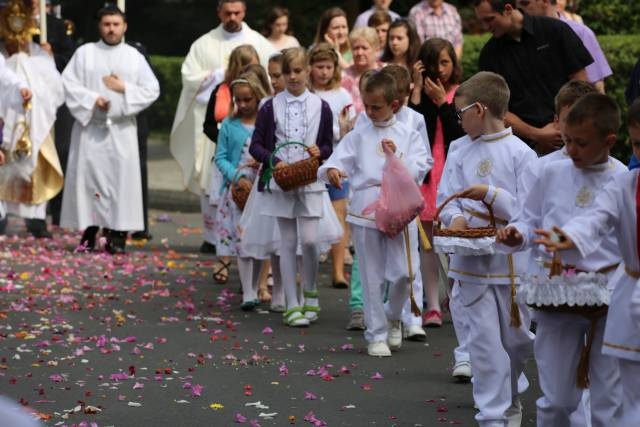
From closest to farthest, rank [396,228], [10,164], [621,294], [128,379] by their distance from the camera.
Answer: [621,294] < [128,379] < [396,228] < [10,164]

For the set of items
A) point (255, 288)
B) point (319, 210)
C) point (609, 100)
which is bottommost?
point (255, 288)

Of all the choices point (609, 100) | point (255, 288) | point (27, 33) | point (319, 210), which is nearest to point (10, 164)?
point (27, 33)

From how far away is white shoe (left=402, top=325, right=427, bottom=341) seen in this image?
9.51 m

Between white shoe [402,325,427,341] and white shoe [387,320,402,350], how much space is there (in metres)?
0.33

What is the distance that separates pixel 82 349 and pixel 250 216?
1999 mm

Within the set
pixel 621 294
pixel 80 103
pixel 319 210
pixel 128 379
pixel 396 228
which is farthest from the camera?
pixel 80 103

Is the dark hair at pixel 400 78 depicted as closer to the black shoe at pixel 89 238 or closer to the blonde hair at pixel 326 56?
the blonde hair at pixel 326 56

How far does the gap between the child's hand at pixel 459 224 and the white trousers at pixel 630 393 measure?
159cm

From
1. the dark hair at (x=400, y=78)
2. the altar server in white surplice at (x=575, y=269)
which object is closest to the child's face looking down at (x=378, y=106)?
the dark hair at (x=400, y=78)

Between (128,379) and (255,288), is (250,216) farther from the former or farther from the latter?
(128,379)

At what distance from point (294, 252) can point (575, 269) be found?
4755 mm

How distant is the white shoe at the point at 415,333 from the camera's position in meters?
9.51

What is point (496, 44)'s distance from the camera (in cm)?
897

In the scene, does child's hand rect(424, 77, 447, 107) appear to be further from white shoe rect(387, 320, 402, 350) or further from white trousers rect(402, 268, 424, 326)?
white shoe rect(387, 320, 402, 350)
